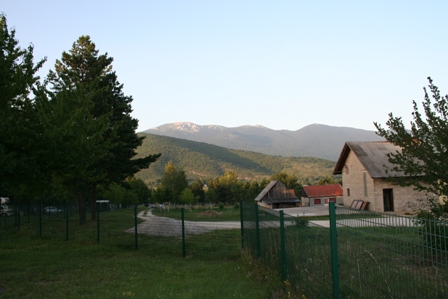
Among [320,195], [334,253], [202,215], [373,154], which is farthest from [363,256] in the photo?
[320,195]

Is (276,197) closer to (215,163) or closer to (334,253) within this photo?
(334,253)

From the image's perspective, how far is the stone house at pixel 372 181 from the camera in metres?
32.4

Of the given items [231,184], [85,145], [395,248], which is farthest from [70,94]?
[231,184]

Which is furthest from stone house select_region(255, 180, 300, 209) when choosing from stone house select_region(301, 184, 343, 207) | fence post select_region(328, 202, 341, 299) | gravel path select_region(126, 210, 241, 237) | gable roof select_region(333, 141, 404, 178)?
fence post select_region(328, 202, 341, 299)

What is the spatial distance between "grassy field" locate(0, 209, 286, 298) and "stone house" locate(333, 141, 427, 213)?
58.8 feet

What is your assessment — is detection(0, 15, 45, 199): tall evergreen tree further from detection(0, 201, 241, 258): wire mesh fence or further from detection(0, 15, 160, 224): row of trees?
detection(0, 201, 241, 258): wire mesh fence

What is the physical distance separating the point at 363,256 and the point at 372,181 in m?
30.1

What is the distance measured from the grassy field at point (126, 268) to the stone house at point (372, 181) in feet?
58.8

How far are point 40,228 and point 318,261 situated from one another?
705 inches

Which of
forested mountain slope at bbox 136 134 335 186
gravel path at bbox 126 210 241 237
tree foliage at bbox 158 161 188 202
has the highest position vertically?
forested mountain slope at bbox 136 134 335 186

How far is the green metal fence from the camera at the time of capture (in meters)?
3.28

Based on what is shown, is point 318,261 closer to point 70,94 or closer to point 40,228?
point 70,94

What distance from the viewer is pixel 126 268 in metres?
11.5

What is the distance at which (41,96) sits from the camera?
Answer: 1177cm
